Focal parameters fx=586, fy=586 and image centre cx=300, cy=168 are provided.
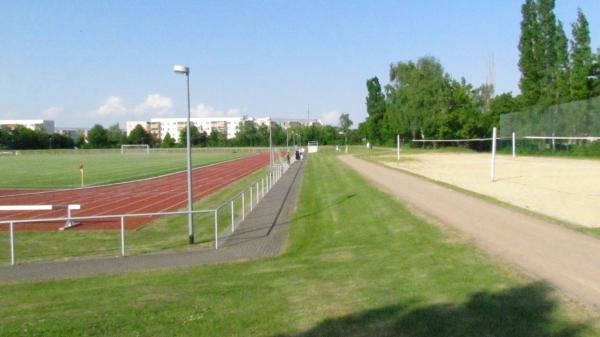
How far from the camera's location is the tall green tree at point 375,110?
383 feet

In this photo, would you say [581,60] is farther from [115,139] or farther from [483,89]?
[115,139]

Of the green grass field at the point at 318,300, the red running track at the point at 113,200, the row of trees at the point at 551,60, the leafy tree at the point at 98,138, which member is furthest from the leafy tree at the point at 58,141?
the green grass field at the point at 318,300

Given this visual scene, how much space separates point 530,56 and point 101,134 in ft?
359

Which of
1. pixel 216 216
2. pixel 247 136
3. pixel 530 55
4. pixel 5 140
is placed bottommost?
pixel 216 216

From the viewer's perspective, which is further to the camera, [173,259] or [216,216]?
[216,216]

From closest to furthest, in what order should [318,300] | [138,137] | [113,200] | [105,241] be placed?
[318,300] < [105,241] < [113,200] < [138,137]

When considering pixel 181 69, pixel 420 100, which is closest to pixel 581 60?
pixel 420 100

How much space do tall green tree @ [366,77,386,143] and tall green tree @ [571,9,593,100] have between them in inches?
1962

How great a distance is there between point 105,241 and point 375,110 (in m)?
106

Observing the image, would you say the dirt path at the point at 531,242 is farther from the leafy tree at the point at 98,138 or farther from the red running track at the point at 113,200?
the leafy tree at the point at 98,138

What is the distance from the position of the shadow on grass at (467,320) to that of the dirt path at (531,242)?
71 cm

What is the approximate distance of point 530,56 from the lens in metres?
70.3

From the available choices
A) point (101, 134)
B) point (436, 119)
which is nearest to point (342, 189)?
point (436, 119)

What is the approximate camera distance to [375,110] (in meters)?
118
